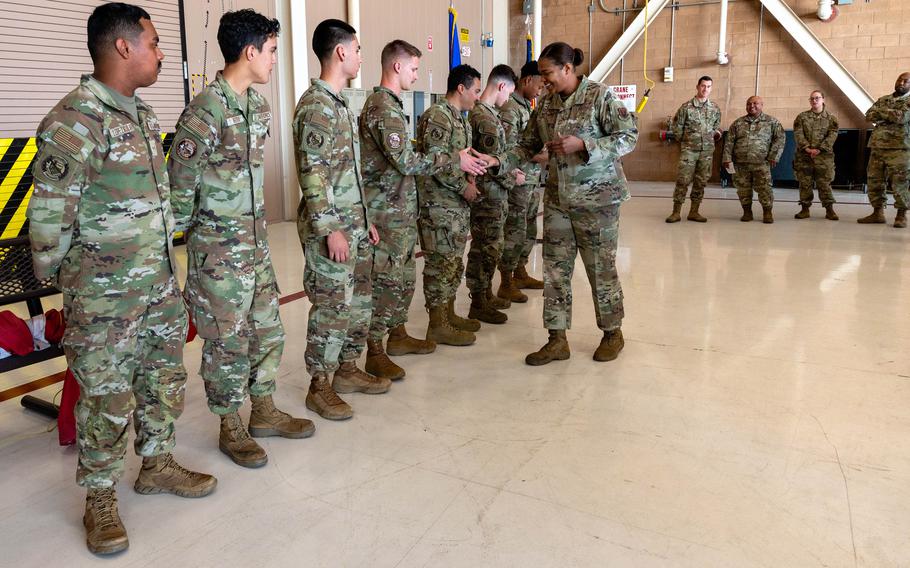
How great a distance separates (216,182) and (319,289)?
694mm

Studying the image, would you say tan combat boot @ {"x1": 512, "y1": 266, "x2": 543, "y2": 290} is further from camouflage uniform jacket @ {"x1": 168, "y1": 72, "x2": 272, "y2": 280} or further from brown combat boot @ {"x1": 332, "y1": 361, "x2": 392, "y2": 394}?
camouflage uniform jacket @ {"x1": 168, "y1": 72, "x2": 272, "y2": 280}

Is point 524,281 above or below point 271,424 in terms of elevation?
above

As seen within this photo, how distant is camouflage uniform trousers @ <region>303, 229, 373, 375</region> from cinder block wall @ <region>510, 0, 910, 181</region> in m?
10.6

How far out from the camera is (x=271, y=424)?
275cm

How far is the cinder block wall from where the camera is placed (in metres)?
10.7

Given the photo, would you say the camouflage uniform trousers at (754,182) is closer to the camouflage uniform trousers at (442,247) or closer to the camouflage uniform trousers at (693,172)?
the camouflage uniform trousers at (693,172)

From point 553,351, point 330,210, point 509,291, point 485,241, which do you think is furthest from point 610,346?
point 330,210

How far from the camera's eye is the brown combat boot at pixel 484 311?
4379 millimetres

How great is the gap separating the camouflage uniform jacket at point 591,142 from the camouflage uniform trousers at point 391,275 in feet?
2.76

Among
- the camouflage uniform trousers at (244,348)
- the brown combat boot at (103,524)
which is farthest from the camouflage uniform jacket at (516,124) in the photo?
the brown combat boot at (103,524)

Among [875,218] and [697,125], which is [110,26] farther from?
[875,218]

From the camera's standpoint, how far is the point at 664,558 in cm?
194

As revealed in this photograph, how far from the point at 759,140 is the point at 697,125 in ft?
2.41

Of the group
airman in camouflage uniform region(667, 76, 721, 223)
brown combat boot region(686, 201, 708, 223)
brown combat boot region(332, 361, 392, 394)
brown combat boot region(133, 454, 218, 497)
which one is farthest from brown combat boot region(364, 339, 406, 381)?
brown combat boot region(686, 201, 708, 223)
